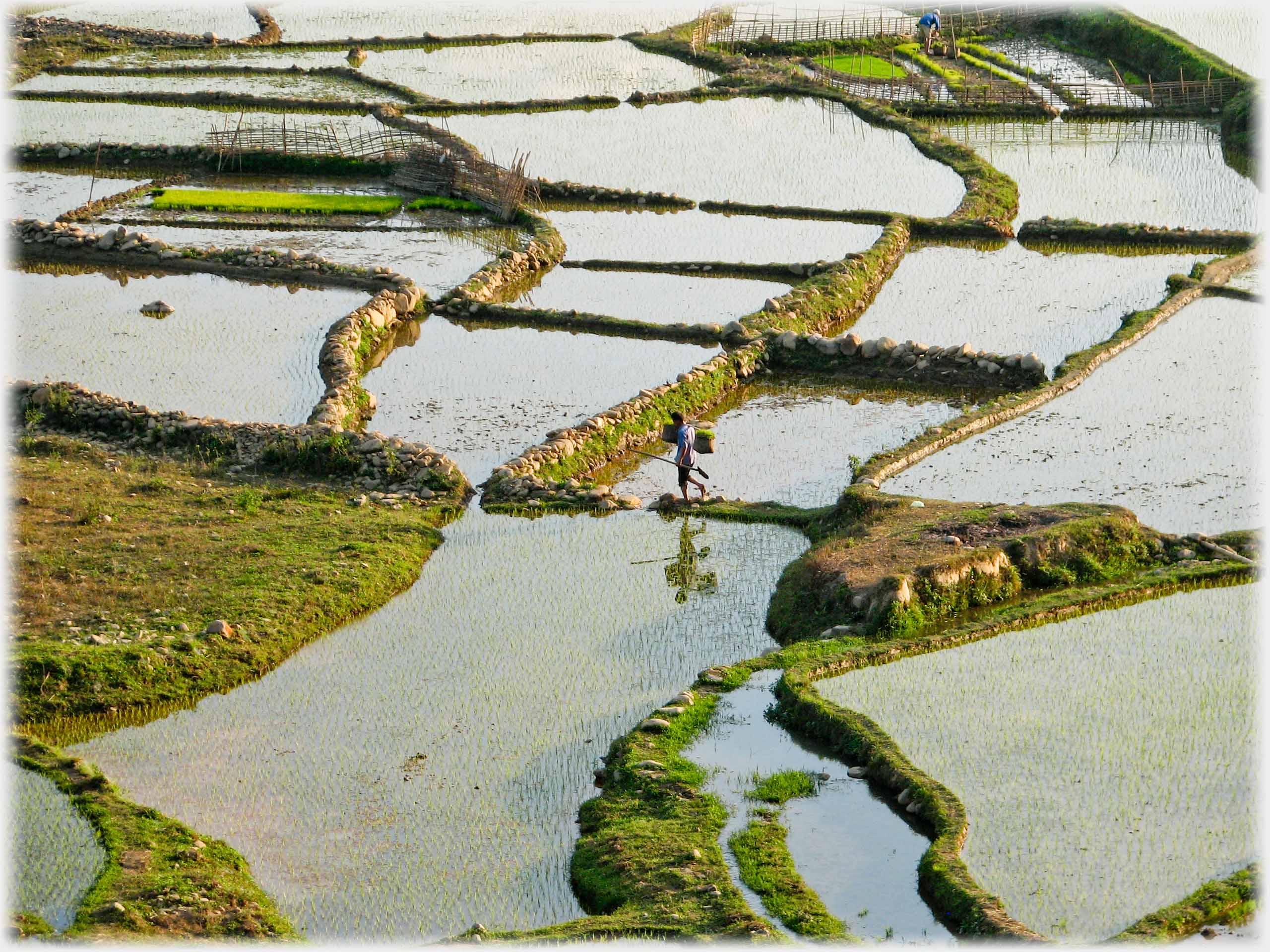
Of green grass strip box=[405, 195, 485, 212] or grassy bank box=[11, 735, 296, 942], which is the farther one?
green grass strip box=[405, 195, 485, 212]

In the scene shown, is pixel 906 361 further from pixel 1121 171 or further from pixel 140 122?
pixel 140 122

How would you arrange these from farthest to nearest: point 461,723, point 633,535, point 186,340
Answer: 1. point 186,340
2. point 633,535
3. point 461,723

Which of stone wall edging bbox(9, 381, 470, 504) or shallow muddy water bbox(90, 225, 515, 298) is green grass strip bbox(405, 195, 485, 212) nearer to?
shallow muddy water bbox(90, 225, 515, 298)

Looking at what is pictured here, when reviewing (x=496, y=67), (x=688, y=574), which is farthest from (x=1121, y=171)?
(x=688, y=574)

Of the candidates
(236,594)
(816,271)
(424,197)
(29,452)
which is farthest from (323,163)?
(236,594)

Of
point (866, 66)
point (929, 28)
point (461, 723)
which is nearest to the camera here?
point (461, 723)

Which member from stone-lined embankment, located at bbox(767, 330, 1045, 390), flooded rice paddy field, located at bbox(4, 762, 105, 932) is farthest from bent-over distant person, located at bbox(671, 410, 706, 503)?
flooded rice paddy field, located at bbox(4, 762, 105, 932)

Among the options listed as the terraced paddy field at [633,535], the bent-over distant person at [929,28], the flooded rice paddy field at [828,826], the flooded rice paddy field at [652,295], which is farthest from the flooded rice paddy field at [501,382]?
the bent-over distant person at [929,28]
